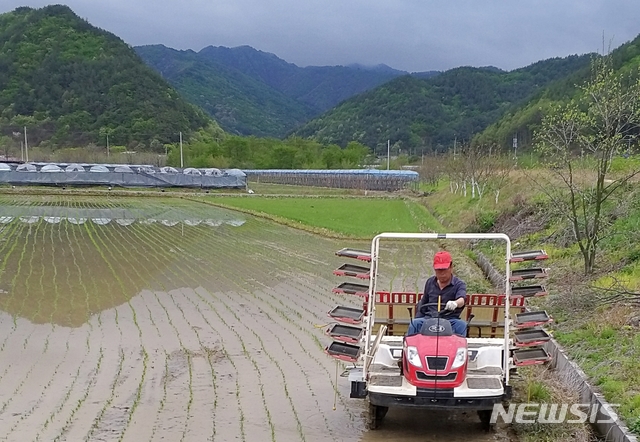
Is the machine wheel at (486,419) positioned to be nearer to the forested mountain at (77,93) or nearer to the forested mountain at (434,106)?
the forested mountain at (77,93)

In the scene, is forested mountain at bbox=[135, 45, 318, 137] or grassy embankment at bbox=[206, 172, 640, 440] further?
forested mountain at bbox=[135, 45, 318, 137]

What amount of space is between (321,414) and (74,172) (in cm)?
4451

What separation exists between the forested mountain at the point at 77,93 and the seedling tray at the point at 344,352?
76497 millimetres

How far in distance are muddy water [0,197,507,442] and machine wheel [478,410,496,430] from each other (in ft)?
0.29

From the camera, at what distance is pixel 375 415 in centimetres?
562

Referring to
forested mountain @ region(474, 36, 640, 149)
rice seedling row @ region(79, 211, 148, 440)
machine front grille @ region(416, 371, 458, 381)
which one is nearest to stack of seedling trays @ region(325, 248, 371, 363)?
machine front grille @ region(416, 371, 458, 381)

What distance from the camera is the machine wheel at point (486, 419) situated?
A: 5517 millimetres

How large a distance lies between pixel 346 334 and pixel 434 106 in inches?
3579

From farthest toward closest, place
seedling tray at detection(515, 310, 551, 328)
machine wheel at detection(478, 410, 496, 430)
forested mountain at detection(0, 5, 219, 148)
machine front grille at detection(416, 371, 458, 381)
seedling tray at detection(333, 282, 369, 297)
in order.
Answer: forested mountain at detection(0, 5, 219, 148) → seedling tray at detection(333, 282, 369, 297) → seedling tray at detection(515, 310, 551, 328) → machine wheel at detection(478, 410, 496, 430) → machine front grille at detection(416, 371, 458, 381)

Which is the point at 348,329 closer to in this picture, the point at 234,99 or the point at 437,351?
the point at 437,351

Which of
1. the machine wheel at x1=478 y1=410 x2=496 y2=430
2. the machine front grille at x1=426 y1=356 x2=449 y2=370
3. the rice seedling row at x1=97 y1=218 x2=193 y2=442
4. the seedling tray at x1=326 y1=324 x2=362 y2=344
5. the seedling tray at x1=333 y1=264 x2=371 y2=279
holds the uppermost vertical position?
the seedling tray at x1=333 y1=264 x2=371 y2=279

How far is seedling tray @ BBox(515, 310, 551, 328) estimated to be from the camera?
5.91 m

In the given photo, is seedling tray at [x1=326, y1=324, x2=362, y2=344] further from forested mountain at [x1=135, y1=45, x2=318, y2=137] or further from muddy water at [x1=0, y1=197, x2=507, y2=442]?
forested mountain at [x1=135, y1=45, x2=318, y2=137]

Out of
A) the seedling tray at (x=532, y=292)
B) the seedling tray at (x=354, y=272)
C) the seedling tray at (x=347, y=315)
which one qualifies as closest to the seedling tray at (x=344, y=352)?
the seedling tray at (x=347, y=315)
